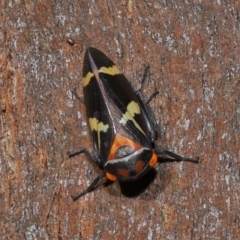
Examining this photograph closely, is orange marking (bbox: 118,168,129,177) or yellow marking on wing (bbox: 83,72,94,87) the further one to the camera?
yellow marking on wing (bbox: 83,72,94,87)

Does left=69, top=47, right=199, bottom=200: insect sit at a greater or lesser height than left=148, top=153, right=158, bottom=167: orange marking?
greater

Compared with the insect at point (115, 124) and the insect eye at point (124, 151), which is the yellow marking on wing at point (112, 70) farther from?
the insect eye at point (124, 151)

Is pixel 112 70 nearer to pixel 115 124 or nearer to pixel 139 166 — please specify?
pixel 115 124

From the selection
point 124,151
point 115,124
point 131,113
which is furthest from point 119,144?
point 131,113

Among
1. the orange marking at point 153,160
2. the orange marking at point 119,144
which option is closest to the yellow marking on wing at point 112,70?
the orange marking at point 119,144

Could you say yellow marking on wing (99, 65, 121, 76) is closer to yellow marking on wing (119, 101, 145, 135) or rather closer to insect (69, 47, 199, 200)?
insect (69, 47, 199, 200)

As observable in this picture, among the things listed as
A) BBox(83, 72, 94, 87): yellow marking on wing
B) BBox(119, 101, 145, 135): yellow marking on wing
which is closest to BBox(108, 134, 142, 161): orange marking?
BBox(119, 101, 145, 135): yellow marking on wing
